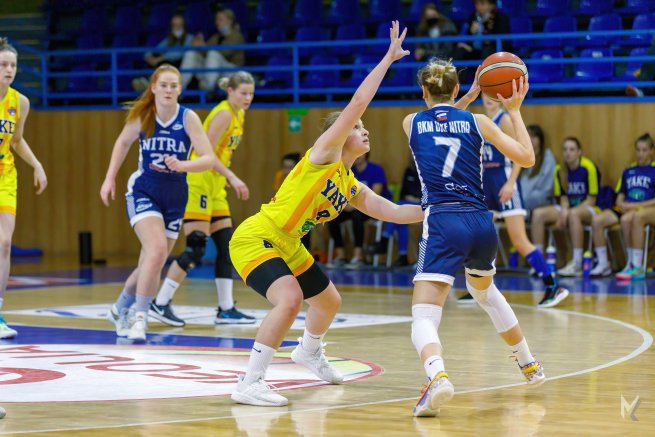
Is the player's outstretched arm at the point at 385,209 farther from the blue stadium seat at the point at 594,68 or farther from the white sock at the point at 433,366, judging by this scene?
the blue stadium seat at the point at 594,68

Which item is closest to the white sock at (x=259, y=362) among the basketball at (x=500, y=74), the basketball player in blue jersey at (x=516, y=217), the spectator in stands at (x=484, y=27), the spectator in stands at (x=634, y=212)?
the basketball at (x=500, y=74)

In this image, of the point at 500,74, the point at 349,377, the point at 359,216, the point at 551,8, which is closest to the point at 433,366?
the point at 349,377

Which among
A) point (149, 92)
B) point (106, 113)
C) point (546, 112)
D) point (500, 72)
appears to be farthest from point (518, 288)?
point (106, 113)

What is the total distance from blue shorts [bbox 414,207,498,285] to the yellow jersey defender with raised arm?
48 cm

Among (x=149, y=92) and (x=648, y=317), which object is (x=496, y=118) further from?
(x=149, y=92)

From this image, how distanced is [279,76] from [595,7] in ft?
15.0

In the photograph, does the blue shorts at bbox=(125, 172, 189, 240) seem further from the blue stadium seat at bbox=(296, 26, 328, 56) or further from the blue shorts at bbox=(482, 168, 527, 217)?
the blue stadium seat at bbox=(296, 26, 328, 56)

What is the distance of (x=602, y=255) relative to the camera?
44.9 feet

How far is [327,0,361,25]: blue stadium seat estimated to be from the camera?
A: 17.2m

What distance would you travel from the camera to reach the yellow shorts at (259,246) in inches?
235

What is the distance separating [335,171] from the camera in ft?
19.2

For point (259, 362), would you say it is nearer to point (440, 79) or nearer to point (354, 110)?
point (354, 110)

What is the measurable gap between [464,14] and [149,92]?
851cm

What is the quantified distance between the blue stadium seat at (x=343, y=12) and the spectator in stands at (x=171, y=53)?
7.05 feet
